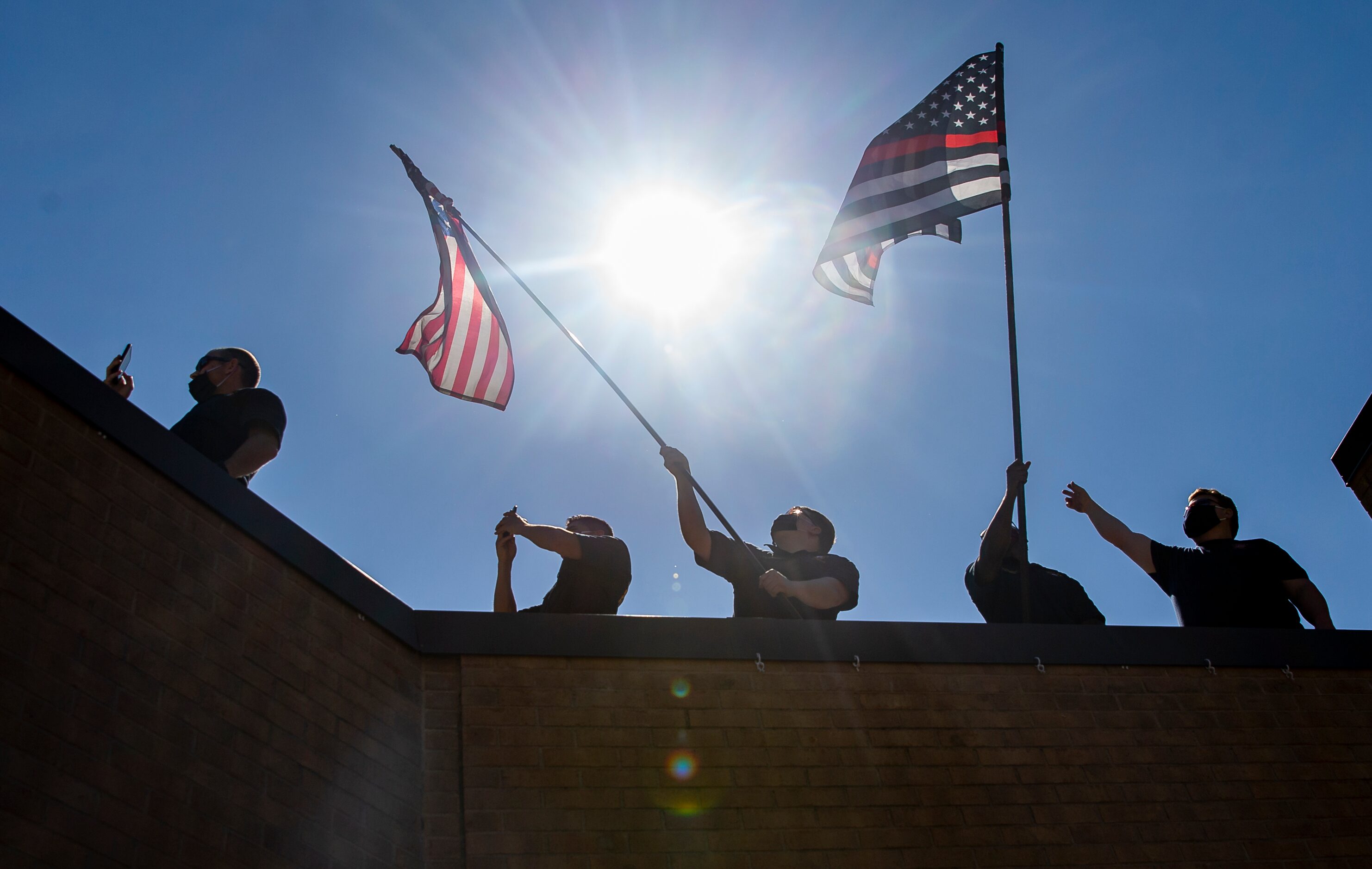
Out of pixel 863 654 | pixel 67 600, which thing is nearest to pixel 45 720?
pixel 67 600

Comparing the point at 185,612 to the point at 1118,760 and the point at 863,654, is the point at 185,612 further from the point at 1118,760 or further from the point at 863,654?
the point at 1118,760

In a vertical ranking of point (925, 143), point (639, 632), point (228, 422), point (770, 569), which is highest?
point (925, 143)

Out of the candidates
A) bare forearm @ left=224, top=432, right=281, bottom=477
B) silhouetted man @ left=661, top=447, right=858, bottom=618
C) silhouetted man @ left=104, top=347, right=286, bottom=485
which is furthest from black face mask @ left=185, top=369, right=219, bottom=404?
silhouetted man @ left=661, top=447, right=858, bottom=618

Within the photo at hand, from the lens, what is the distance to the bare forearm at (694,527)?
654cm

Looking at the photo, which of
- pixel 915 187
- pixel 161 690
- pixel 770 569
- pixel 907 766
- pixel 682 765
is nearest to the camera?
pixel 161 690

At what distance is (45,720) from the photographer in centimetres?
380

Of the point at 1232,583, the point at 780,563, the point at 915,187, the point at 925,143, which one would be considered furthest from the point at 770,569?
the point at 925,143

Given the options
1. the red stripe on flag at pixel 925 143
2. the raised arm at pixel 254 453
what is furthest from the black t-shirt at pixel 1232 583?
the raised arm at pixel 254 453

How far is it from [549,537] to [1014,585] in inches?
106

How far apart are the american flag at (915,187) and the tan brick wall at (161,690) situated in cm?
466

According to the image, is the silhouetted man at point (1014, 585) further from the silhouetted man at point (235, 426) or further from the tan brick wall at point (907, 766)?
the silhouetted man at point (235, 426)

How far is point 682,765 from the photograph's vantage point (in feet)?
18.3

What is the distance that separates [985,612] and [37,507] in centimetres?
491

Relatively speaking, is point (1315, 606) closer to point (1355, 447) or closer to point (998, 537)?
point (998, 537)
